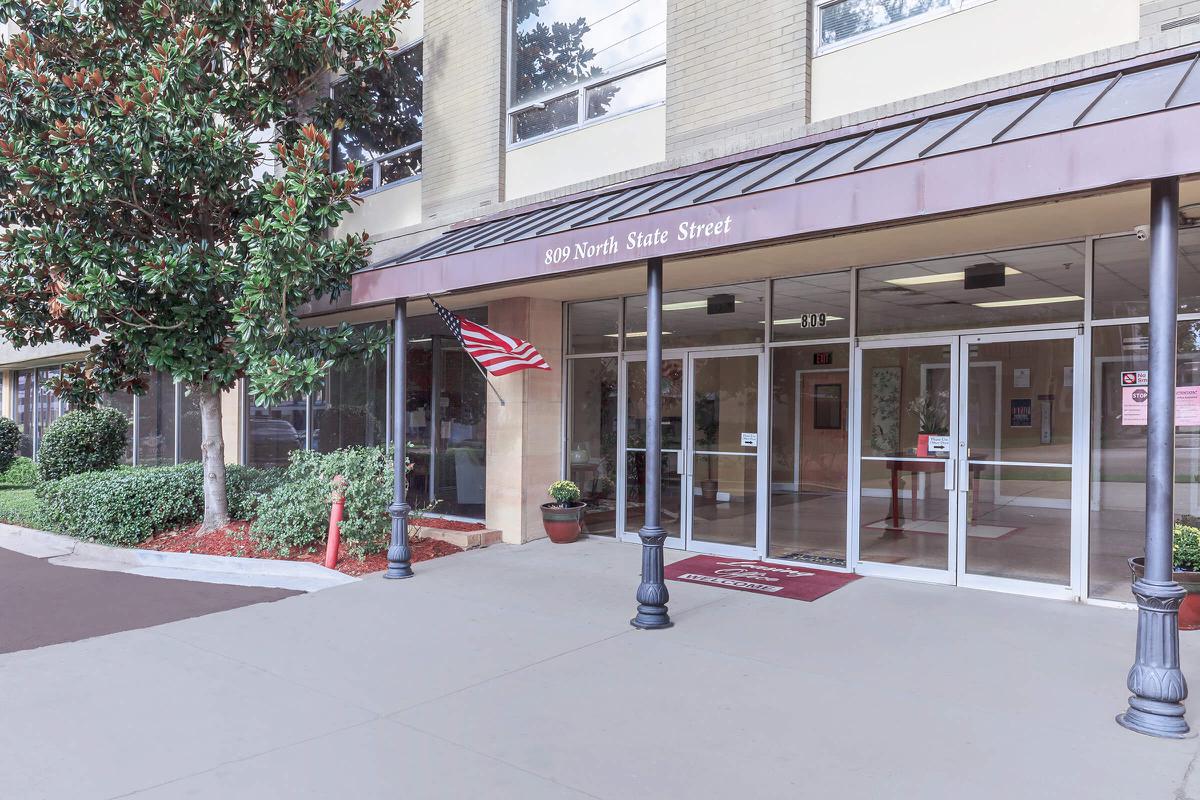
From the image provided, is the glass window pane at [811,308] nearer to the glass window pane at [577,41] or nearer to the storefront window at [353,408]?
the glass window pane at [577,41]

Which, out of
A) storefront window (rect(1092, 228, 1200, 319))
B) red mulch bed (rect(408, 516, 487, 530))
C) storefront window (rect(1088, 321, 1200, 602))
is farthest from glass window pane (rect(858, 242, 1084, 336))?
red mulch bed (rect(408, 516, 487, 530))

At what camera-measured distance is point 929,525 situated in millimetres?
9828

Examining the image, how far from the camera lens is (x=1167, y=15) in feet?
19.8

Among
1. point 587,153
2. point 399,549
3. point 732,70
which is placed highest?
point 732,70

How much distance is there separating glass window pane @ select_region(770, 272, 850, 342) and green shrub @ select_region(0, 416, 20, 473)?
1963 centimetres

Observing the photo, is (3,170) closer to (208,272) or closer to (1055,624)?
(208,272)

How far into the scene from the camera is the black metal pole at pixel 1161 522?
439 centimetres

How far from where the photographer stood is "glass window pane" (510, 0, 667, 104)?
9.69 m

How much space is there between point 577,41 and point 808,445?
6171 millimetres

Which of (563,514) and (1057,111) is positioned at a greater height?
(1057,111)

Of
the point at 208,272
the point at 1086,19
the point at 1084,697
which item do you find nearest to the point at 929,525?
the point at 1084,697

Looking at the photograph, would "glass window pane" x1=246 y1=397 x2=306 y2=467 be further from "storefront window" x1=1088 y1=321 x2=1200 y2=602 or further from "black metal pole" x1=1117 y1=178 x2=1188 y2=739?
"black metal pole" x1=1117 y1=178 x2=1188 y2=739

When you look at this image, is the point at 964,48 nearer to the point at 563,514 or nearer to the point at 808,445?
the point at 808,445

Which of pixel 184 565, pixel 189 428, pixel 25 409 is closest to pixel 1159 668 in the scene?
pixel 184 565
